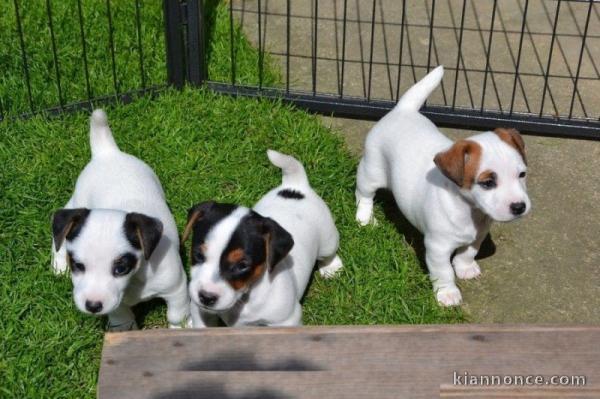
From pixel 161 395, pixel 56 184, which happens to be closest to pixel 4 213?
pixel 56 184

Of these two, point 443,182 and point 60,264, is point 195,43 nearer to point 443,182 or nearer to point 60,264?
point 60,264

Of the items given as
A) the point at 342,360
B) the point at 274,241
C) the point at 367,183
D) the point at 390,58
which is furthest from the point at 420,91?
the point at 342,360

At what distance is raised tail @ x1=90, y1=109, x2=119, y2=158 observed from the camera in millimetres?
4656

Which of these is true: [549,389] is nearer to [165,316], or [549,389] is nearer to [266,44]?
[165,316]

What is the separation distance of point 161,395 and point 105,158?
2.08 metres

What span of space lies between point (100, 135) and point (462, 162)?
1841mm

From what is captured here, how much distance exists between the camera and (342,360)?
301cm

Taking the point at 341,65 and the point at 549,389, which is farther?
the point at 341,65

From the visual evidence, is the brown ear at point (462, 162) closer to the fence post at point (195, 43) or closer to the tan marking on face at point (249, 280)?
the tan marking on face at point (249, 280)

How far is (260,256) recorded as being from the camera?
3830mm

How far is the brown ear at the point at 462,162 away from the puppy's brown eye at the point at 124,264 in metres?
1.51

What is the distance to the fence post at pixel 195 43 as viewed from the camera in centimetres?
612

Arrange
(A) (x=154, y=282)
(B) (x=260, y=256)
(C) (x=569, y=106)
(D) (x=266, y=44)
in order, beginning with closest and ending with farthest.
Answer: (B) (x=260, y=256)
(A) (x=154, y=282)
(C) (x=569, y=106)
(D) (x=266, y=44)

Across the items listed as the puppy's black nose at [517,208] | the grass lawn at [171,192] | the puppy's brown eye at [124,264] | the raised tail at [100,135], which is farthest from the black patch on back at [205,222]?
the puppy's black nose at [517,208]
